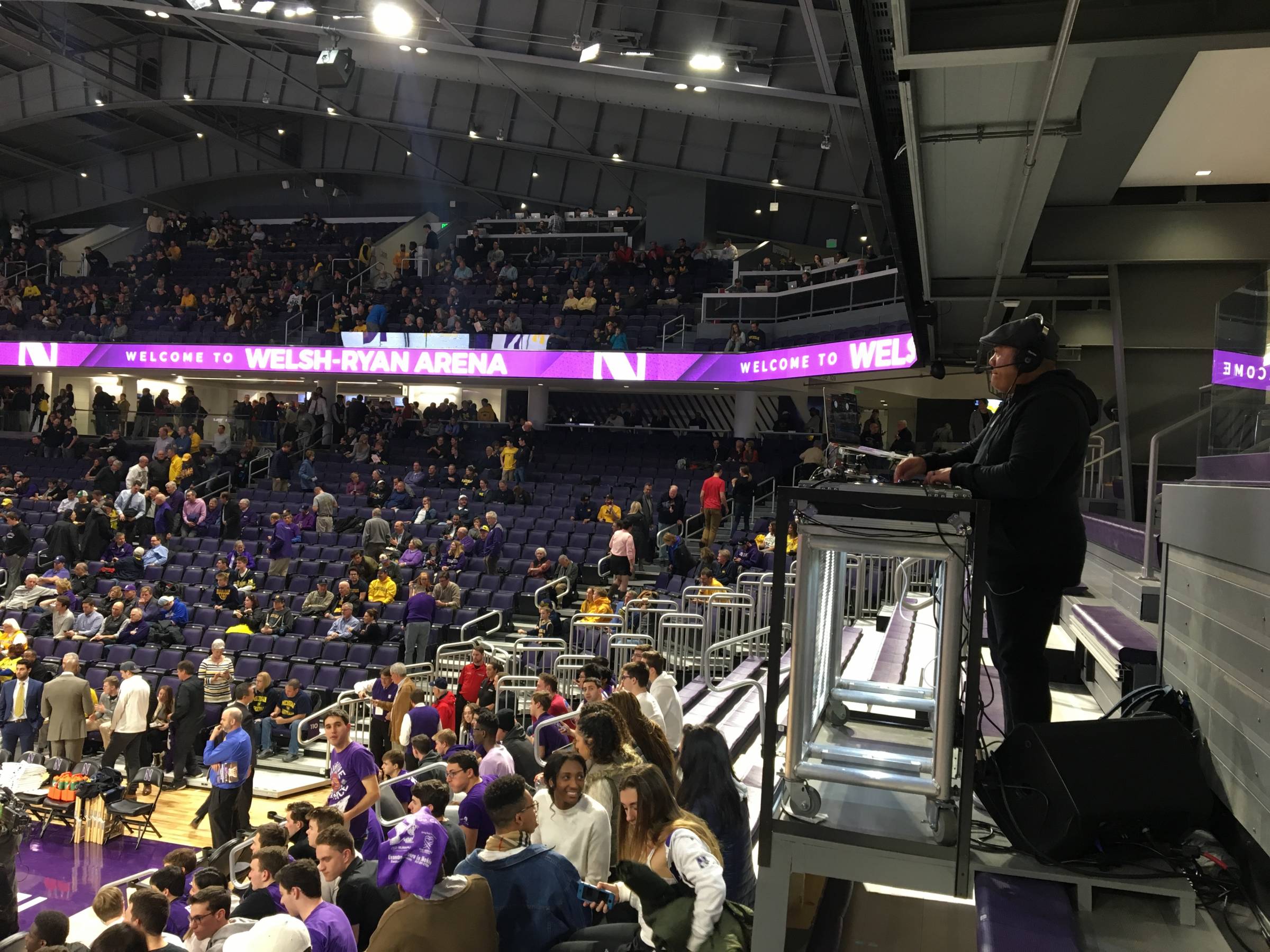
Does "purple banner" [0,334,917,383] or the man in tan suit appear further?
"purple banner" [0,334,917,383]

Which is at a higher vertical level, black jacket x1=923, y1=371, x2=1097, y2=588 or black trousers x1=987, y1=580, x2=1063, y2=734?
black jacket x1=923, y1=371, x2=1097, y2=588

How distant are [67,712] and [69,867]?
1.96 metres

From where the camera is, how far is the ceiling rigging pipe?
11.5 ft

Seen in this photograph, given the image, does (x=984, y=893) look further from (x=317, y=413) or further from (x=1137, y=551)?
(x=317, y=413)

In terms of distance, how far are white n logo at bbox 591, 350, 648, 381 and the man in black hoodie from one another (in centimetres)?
1637

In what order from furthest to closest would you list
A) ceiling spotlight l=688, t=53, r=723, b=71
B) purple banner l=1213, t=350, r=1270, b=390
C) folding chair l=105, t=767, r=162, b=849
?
1. ceiling spotlight l=688, t=53, r=723, b=71
2. folding chair l=105, t=767, r=162, b=849
3. purple banner l=1213, t=350, r=1270, b=390

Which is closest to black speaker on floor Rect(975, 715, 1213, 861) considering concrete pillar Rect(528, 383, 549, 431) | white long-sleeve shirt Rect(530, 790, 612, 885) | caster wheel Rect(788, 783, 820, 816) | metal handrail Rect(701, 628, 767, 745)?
caster wheel Rect(788, 783, 820, 816)

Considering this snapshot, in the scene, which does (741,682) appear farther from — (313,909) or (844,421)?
(313,909)

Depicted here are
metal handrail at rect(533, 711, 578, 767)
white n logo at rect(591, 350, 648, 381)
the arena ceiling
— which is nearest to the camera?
metal handrail at rect(533, 711, 578, 767)

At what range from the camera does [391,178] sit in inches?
1145

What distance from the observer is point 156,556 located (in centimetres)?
1579

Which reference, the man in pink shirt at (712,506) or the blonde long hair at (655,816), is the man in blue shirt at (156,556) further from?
the blonde long hair at (655,816)

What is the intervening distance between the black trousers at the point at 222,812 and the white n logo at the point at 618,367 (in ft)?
41.2

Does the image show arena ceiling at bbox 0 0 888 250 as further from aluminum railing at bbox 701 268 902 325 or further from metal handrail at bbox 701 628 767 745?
metal handrail at bbox 701 628 767 745
